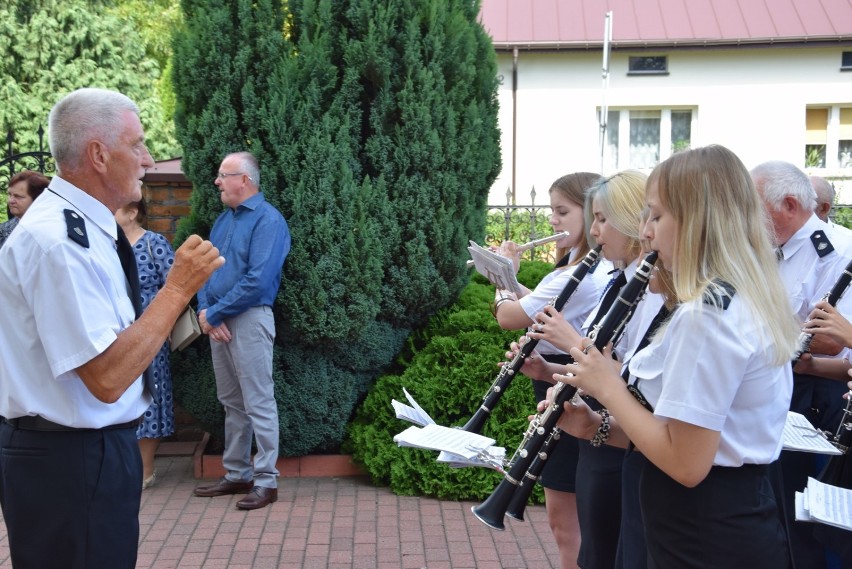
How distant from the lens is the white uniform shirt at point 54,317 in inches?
90.8

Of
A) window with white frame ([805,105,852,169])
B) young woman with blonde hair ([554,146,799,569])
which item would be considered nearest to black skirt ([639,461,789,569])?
young woman with blonde hair ([554,146,799,569])

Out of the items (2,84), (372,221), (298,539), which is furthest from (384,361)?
(2,84)

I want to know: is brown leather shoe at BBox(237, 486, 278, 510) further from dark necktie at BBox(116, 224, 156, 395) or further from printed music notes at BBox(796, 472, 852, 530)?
printed music notes at BBox(796, 472, 852, 530)

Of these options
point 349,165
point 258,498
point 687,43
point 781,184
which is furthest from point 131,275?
point 687,43

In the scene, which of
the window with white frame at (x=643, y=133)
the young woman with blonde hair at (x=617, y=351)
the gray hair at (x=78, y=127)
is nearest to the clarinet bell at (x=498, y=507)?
the young woman with blonde hair at (x=617, y=351)

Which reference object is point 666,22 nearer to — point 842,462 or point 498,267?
point 498,267

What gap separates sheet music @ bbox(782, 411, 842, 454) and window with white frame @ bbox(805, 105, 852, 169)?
1639cm

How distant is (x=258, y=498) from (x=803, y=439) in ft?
11.4

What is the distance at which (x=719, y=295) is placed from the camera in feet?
6.58

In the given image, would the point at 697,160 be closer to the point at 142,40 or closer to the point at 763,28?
the point at 763,28

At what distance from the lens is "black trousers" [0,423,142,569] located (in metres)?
2.41

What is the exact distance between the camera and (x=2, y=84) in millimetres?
19125

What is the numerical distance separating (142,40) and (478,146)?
1798 centimetres

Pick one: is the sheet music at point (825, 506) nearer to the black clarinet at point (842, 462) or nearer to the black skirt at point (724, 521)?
the black skirt at point (724, 521)
